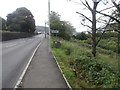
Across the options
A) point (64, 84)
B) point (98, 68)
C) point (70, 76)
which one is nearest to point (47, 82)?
point (64, 84)

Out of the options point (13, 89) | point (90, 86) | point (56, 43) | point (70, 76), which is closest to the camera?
point (13, 89)

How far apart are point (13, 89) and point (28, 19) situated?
8539cm

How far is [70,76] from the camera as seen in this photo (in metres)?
11.0

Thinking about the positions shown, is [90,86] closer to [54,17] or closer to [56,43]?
[56,43]

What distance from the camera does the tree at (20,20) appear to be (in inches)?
3408

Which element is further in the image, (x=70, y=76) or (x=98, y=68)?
(x=98, y=68)

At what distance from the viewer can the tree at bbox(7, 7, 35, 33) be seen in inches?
3408

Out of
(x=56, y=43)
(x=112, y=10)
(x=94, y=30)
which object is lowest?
(x=56, y=43)

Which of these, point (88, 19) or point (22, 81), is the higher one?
point (88, 19)

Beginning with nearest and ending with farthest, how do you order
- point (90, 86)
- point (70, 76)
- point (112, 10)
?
1. point (90, 86)
2. point (70, 76)
3. point (112, 10)

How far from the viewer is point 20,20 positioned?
286 ft

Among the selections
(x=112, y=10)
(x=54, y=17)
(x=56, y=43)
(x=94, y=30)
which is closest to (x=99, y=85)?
(x=112, y=10)

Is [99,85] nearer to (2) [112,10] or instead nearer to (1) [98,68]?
(1) [98,68]

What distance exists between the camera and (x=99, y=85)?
929 cm
